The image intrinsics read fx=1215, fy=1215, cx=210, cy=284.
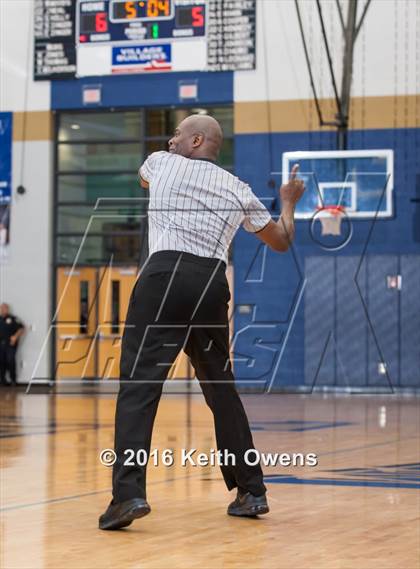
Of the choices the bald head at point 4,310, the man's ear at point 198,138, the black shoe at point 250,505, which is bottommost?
the bald head at point 4,310

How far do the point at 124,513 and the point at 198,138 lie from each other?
1.85 metres

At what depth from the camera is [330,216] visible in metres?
20.5

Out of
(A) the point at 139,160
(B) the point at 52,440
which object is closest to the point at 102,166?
(A) the point at 139,160

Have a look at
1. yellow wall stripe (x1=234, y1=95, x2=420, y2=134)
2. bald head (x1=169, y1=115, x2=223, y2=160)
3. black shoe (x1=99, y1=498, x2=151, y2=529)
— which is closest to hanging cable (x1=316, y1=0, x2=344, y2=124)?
yellow wall stripe (x1=234, y1=95, x2=420, y2=134)

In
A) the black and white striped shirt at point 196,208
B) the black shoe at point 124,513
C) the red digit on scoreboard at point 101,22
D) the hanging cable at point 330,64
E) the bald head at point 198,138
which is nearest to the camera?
the black shoe at point 124,513

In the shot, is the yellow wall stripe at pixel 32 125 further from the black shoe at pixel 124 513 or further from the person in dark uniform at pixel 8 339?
the black shoe at pixel 124 513

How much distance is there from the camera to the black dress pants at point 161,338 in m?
5.60

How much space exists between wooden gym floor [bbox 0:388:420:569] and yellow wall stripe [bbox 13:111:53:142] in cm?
1410

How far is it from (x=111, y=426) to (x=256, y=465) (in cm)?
764

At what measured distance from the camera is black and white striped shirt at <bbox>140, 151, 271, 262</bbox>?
19.0ft

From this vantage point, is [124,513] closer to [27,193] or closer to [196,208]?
[196,208]

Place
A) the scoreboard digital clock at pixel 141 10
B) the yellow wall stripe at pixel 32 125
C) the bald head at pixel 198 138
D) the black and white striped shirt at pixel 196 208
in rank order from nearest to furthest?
the black and white striped shirt at pixel 196 208, the bald head at pixel 198 138, the scoreboard digital clock at pixel 141 10, the yellow wall stripe at pixel 32 125

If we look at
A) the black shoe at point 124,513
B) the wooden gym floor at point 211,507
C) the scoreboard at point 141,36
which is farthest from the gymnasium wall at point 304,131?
the black shoe at point 124,513

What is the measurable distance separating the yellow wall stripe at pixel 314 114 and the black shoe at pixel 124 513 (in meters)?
19.0
